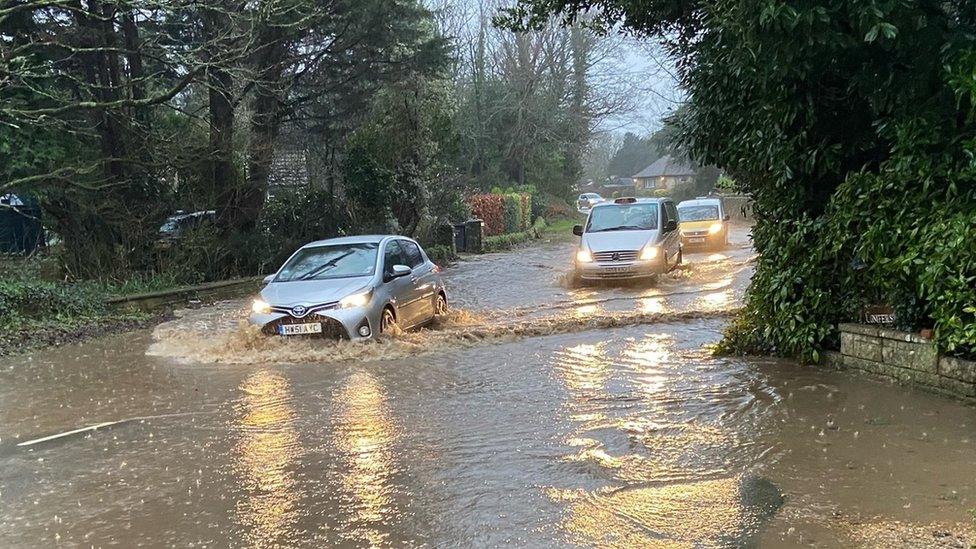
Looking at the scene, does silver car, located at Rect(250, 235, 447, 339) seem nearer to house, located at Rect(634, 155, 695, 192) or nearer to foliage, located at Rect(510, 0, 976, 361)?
foliage, located at Rect(510, 0, 976, 361)

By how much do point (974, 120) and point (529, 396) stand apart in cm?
434

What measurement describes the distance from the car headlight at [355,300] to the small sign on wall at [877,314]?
578cm

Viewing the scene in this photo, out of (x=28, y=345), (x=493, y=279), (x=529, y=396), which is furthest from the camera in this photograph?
(x=493, y=279)

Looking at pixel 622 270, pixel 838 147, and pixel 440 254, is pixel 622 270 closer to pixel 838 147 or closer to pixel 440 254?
pixel 838 147

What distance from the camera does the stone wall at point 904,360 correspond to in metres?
6.16

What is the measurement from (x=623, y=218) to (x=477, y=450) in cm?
1216

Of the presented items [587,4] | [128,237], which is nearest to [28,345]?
[128,237]

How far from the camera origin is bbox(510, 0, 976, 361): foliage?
233 inches

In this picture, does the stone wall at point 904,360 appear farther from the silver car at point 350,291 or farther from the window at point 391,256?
the window at point 391,256

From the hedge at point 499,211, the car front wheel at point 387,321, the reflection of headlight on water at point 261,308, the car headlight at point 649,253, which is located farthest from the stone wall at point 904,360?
the hedge at point 499,211

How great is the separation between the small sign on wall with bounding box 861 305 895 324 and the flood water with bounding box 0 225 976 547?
0.61 m

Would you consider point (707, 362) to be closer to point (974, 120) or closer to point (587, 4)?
point (974, 120)

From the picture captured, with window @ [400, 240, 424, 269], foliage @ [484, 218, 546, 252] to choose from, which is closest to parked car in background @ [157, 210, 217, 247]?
window @ [400, 240, 424, 269]

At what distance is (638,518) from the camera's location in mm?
4336
